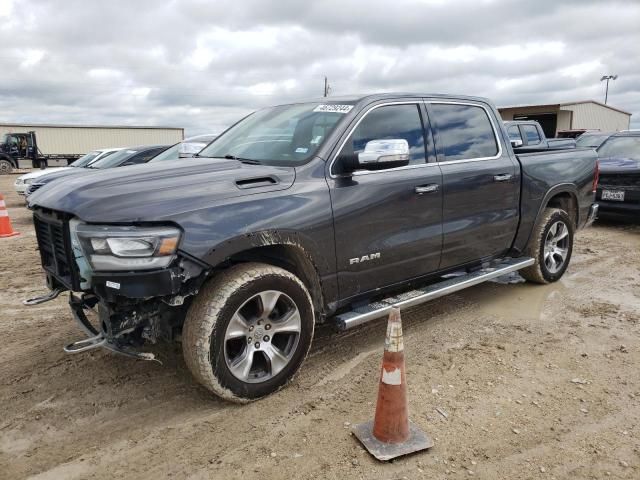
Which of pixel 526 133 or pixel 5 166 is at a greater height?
pixel 526 133

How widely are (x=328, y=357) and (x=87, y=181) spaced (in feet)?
6.95

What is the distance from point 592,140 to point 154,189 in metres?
11.4

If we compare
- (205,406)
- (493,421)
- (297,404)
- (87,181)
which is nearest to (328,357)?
(297,404)

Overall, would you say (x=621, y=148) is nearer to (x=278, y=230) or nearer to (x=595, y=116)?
(x=278, y=230)

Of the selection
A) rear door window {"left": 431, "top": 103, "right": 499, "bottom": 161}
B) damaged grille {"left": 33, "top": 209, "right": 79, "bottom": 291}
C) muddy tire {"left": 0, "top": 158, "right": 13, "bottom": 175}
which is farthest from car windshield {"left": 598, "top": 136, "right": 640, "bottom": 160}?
muddy tire {"left": 0, "top": 158, "right": 13, "bottom": 175}

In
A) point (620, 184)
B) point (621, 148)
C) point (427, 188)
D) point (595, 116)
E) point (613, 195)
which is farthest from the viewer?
point (595, 116)

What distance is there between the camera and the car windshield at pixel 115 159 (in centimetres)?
1163

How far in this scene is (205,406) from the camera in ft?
10.8

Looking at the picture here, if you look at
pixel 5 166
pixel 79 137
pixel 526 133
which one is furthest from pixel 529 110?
pixel 5 166

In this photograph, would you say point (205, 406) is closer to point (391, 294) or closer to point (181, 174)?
point (181, 174)

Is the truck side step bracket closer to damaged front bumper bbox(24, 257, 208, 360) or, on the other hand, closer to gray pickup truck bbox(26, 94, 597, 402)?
gray pickup truck bbox(26, 94, 597, 402)

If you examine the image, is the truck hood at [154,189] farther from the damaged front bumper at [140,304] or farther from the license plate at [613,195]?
the license plate at [613,195]

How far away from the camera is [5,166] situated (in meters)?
29.4

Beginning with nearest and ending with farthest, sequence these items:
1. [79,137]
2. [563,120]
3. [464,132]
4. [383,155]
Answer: [383,155] < [464,132] < [563,120] < [79,137]
